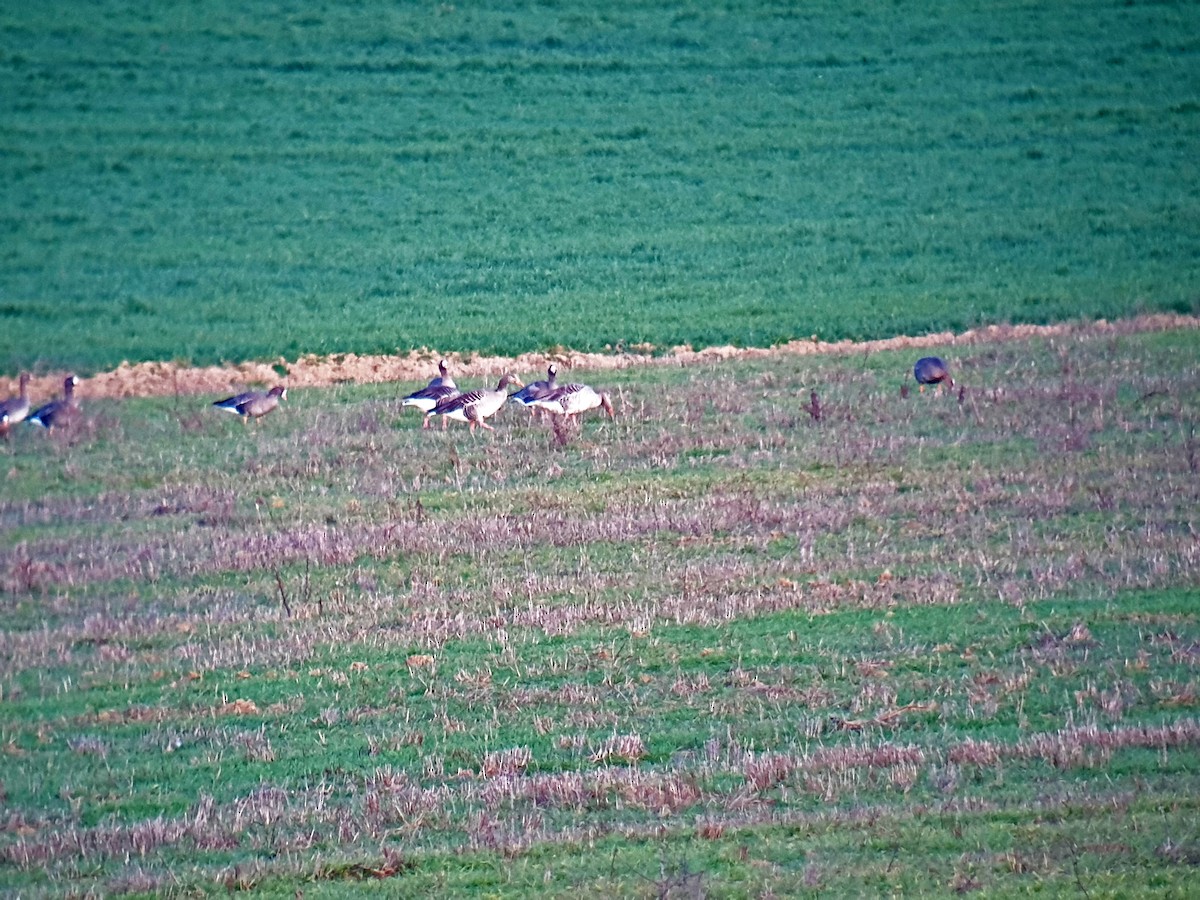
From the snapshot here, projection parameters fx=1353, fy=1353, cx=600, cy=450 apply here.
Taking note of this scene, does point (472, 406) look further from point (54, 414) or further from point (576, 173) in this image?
point (576, 173)

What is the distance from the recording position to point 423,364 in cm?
2203

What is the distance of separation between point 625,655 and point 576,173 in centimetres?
2669

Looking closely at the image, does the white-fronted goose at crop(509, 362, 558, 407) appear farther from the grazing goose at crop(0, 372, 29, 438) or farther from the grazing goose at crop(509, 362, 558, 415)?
the grazing goose at crop(0, 372, 29, 438)

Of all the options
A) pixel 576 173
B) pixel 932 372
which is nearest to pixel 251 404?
pixel 932 372

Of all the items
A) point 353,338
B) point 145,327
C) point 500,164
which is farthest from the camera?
point 500,164

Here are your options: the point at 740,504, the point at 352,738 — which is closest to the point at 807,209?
the point at 740,504

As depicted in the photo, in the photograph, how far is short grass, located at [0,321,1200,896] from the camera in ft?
19.7

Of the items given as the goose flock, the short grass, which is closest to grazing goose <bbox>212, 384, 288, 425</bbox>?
the goose flock

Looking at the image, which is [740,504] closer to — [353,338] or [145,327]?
[353,338]

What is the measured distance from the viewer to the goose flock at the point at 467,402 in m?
16.0

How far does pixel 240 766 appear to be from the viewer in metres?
7.40

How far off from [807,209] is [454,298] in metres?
9.34

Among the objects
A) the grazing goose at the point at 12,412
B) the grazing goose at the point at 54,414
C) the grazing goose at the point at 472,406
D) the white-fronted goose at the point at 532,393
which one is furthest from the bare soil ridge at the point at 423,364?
the grazing goose at the point at 472,406

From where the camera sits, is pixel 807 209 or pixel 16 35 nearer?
pixel 807 209
